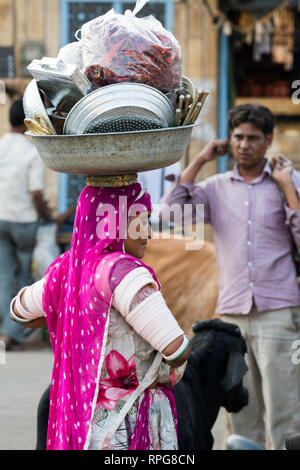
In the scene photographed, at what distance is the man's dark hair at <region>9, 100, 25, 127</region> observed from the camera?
672 cm

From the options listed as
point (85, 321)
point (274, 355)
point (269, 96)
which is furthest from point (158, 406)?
point (269, 96)

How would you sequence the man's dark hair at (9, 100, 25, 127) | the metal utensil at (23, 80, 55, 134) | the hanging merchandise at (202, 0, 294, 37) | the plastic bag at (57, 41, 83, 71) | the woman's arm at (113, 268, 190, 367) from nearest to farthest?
the woman's arm at (113, 268, 190, 367)
the metal utensil at (23, 80, 55, 134)
the plastic bag at (57, 41, 83, 71)
the man's dark hair at (9, 100, 25, 127)
the hanging merchandise at (202, 0, 294, 37)

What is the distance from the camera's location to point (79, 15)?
789 centimetres

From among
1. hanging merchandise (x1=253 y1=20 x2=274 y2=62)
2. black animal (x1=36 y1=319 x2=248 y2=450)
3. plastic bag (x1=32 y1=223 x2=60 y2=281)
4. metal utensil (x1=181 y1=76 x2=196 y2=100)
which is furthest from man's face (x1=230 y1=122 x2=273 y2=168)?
hanging merchandise (x1=253 y1=20 x2=274 y2=62)

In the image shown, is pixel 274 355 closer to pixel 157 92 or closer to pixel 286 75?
pixel 157 92

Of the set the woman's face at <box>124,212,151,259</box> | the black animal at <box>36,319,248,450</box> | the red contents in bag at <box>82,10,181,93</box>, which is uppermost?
the red contents in bag at <box>82,10,181,93</box>

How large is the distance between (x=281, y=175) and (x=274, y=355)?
902 mm

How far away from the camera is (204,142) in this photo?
8.10m

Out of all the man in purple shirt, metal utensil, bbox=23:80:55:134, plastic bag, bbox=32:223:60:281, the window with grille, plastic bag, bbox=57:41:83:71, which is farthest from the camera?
the window with grille

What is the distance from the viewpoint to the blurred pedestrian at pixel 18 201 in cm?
681

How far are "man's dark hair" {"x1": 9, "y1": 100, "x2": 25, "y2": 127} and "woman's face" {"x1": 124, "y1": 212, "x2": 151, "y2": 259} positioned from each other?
4.17m

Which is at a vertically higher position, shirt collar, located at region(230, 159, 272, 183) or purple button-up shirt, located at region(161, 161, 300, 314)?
shirt collar, located at region(230, 159, 272, 183)

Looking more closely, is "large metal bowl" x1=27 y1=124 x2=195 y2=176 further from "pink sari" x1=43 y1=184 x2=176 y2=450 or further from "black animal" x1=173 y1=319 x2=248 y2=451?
"black animal" x1=173 y1=319 x2=248 y2=451

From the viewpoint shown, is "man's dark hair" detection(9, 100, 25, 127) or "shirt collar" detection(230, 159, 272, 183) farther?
"man's dark hair" detection(9, 100, 25, 127)
